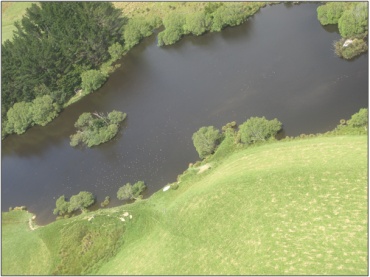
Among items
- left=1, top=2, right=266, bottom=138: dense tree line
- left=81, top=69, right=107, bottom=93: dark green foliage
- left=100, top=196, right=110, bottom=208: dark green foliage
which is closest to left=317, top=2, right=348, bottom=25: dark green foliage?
left=1, top=2, right=266, bottom=138: dense tree line

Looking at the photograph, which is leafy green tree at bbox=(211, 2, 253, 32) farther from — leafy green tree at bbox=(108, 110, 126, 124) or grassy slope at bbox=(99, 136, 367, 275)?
grassy slope at bbox=(99, 136, 367, 275)

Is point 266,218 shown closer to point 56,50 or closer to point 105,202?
point 105,202

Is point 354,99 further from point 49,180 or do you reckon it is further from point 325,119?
point 49,180

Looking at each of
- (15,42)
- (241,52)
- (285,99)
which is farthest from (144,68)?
(285,99)

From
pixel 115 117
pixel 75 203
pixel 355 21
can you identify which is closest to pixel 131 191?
pixel 75 203

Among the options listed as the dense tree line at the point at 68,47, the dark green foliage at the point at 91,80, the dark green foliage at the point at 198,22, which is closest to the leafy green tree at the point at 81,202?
the dense tree line at the point at 68,47

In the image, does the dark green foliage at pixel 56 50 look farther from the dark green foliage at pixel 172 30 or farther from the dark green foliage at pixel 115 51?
the dark green foliage at pixel 172 30
